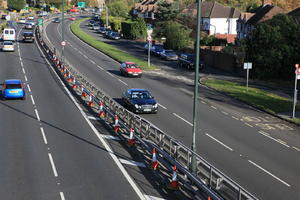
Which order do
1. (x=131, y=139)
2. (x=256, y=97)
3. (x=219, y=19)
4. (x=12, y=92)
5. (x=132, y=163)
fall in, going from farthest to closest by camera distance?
(x=219, y=19)
(x=256, y=97)
(x=12, y=92)
(x=131, y=139)
(x=132, y=163)

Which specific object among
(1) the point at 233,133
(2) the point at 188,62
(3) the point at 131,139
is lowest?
(1) the point at 233,133

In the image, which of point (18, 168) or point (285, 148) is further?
point (285, 148)

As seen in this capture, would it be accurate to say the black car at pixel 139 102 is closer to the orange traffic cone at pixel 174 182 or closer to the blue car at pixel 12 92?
the blue car at pixel 12 92

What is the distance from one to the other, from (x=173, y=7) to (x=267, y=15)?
1847 centimetres

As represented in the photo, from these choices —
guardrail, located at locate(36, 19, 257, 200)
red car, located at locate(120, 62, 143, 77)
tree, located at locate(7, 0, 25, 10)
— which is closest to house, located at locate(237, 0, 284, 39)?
red car, located at locate(120, 62, 143, 77)

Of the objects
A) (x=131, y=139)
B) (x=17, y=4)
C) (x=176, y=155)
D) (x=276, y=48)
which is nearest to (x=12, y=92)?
(x=131, y=139)

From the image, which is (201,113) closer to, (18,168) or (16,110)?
(16,110)

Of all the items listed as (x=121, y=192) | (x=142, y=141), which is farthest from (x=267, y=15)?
(x=121, y=192)

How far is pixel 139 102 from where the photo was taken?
98.2 ft

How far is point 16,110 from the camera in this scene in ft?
99.1

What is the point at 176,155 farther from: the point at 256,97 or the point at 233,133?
the point at 256,97

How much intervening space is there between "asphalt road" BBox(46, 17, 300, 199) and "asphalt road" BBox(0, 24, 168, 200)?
4255mm

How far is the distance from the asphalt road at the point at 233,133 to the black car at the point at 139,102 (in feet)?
1.90

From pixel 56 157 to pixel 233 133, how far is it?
1099 cm
